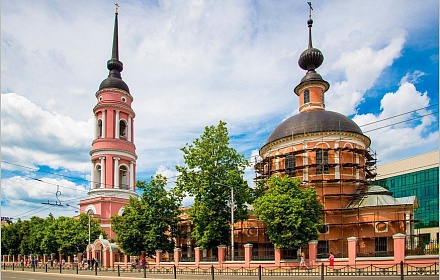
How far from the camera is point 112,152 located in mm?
49000

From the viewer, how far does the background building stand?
59906 mm

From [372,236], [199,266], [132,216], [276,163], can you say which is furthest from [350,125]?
[132,216]

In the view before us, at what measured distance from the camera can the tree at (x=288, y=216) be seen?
1117 inches

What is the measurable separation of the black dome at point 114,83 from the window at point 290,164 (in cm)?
2522

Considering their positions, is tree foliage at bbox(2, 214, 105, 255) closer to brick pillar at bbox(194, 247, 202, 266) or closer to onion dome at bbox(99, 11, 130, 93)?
onion dome at bbox(99, 11, 130, 93)

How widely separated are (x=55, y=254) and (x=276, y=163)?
29.9 m

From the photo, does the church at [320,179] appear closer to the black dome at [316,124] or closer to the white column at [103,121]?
the black dome at [316,124]

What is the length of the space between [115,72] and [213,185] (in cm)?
2862

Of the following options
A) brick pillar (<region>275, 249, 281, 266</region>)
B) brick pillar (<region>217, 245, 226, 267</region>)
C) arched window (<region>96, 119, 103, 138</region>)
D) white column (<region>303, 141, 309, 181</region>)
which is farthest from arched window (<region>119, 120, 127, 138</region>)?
brick pillar (<region>275, 249, 281, 266</region>)

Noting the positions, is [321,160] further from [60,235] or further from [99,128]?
[60,235]

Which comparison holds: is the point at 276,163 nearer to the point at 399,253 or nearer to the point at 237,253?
the point at 237,253

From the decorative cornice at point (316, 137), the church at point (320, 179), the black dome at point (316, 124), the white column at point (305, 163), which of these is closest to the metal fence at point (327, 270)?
the church at point (320, 179)

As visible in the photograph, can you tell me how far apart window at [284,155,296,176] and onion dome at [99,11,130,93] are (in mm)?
25225

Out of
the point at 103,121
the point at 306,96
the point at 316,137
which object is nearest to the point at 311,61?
the point at 306,96
